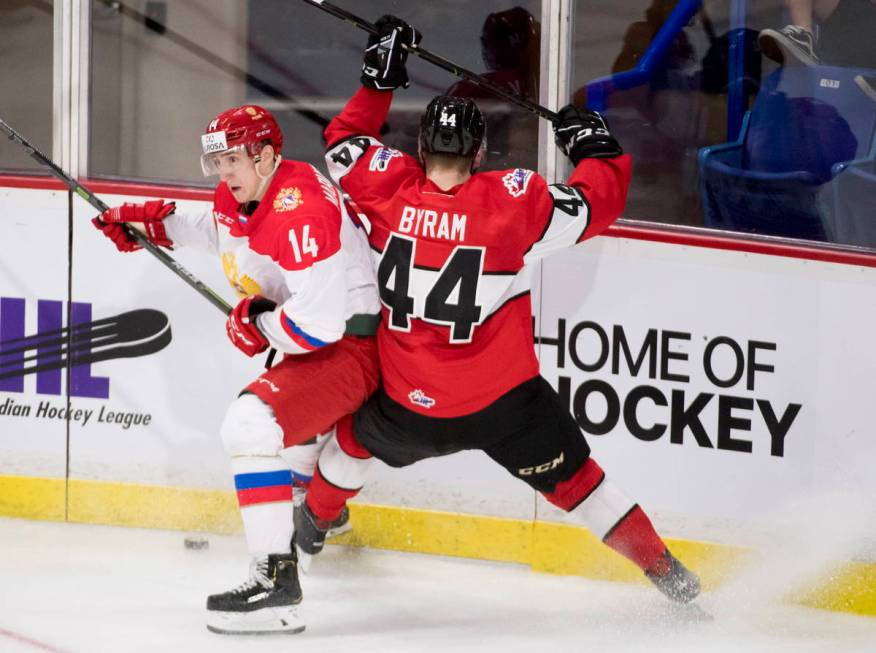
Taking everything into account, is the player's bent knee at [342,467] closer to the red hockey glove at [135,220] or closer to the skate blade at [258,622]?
the skate blade at [258,622]

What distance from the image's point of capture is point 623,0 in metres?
3.50

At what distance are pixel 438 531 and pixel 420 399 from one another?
769 mm

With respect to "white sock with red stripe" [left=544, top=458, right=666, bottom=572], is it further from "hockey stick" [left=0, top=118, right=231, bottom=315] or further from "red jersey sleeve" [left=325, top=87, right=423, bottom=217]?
"hockey stick" [left=0, top=118, right=231, bottom=315]

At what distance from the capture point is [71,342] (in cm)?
→ 387

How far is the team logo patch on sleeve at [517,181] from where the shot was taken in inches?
114

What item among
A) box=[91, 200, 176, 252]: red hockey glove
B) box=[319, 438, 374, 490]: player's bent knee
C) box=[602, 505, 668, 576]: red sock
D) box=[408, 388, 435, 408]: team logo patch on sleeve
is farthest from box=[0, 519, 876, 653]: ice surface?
box=[91, 200, 176, 252]: red hockey glove

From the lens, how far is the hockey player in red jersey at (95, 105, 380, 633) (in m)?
2.88

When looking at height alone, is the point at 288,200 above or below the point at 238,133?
below

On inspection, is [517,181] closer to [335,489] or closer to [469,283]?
[469,283]

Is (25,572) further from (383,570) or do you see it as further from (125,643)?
(383,570)

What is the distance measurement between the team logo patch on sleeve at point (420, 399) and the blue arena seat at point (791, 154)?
35.9 inches

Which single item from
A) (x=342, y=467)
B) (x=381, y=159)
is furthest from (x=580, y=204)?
(x=342, y=467)

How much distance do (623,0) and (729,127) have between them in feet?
1.42

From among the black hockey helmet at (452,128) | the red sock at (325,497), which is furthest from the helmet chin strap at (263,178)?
the red sock at (325,497)
